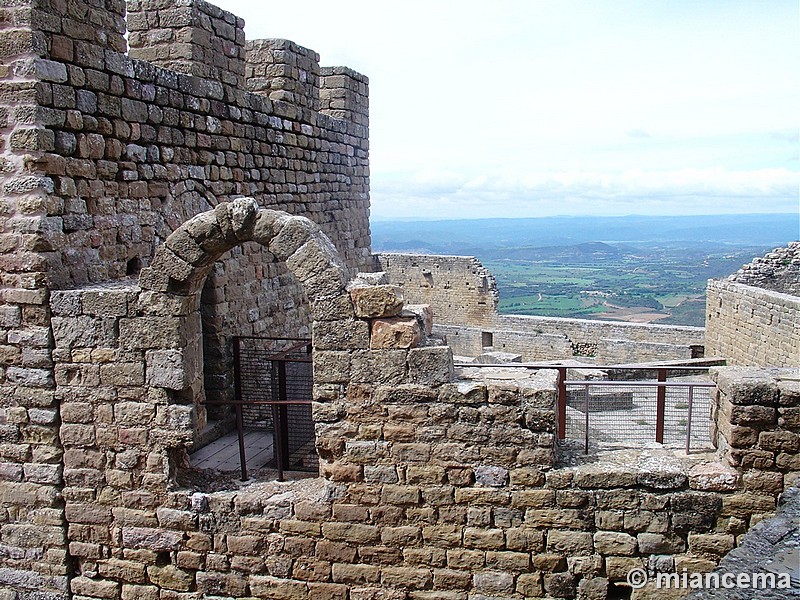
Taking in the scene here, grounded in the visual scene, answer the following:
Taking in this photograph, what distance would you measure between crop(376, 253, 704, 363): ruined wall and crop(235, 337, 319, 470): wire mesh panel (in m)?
7.90

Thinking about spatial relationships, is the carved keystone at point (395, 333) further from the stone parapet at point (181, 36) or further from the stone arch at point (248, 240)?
the stone parapet at point (181, 36)

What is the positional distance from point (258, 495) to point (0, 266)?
277cm

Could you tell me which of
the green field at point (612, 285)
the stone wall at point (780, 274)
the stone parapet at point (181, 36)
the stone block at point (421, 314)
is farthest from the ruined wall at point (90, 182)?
the green field at point (612, 285)

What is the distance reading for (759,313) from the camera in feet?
51.5

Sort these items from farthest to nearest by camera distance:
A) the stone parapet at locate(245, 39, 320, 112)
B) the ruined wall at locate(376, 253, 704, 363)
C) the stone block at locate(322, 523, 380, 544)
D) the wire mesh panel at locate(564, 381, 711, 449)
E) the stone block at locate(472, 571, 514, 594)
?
1. the ruined wall at locate(376, 253, 704, 363)
2. the stone parapet at locate(245, 39, 320, 112)
3. the wire mesh panel at locate(564, 381, 711, 449)
4. the stone block at locate(322, 523, 380, 544)
5. the stone block at locate(472, 571, 514, 594)

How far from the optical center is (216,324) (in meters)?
8.07

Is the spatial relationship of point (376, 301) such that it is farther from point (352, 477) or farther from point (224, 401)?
point (224, 401)

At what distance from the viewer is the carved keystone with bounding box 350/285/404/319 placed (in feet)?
18.4

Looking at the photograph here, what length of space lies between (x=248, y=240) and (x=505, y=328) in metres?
19.8

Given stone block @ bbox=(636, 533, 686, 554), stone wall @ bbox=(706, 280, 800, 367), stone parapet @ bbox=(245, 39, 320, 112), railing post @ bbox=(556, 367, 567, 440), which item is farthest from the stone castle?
stone wall @ bbox=(706, 280, 800, 367)

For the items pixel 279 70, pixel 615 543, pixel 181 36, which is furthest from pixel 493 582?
pixel 279 70

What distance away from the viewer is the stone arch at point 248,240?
5.66m

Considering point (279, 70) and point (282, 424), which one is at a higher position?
point (279, 70)

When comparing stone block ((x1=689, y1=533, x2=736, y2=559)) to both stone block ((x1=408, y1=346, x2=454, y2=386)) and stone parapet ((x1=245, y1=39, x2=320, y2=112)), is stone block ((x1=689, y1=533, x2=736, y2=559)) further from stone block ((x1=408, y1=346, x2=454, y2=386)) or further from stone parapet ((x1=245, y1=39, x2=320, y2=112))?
stone parapet ((x1=245, y1=39, x2=320, y2=112))
